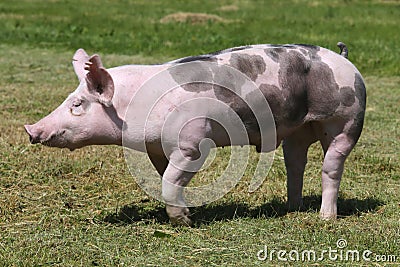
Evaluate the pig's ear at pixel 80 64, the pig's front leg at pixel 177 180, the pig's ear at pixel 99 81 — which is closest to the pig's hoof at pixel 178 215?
the pig's front leg at pixel 177 180

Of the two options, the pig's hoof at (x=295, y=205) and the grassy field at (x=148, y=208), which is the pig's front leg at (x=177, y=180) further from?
the pig's hoof at (x=295, y=205)

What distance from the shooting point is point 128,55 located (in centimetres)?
1636

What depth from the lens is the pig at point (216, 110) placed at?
510 cm

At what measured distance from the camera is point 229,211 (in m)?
5.65

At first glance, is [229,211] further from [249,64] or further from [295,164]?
[249,64]

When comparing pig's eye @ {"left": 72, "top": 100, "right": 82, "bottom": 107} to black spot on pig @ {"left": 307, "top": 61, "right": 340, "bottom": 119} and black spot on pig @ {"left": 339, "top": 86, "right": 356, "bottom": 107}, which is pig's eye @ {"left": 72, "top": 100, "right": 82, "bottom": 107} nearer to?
black spot on pig @ {"left": 307, "top": 61, "right": 340, "bottom": 119}

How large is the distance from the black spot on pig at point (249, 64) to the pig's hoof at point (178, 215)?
3.45 ft

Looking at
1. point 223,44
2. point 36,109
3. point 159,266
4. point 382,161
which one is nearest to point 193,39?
point 223,44

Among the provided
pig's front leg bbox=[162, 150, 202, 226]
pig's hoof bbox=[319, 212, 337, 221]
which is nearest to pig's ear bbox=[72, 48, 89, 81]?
pig's front leg bbox=[162, 150, 202, 226]

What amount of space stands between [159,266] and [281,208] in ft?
5.65

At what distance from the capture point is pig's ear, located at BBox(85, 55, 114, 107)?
5013mm

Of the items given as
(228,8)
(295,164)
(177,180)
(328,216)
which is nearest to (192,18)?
(228,8)

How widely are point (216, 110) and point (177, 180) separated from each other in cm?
55

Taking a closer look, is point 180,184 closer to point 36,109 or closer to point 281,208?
point 281,208
